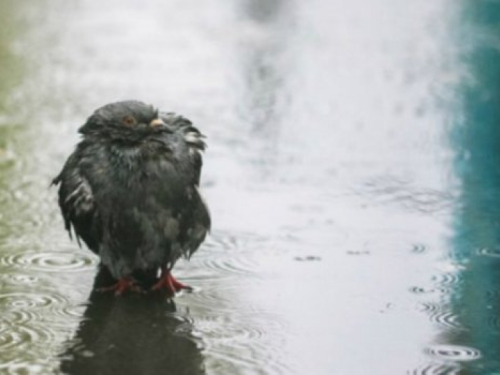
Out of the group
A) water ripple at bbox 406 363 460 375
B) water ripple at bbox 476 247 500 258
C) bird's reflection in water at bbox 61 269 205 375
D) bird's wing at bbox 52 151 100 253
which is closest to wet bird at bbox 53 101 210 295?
bird's wing at bbox 52 151 100 253

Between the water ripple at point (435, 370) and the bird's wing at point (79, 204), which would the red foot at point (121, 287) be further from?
the water ripple at point (435, 370)

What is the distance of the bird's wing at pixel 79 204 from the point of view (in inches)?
236

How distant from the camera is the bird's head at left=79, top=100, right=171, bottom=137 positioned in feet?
19.7

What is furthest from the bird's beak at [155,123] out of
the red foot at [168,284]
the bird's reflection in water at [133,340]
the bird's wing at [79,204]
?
the bird's reflection in water at [133,340]

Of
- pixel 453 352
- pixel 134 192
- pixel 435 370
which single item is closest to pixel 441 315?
pixel 453 352

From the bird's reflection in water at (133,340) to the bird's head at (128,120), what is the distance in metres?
0.76

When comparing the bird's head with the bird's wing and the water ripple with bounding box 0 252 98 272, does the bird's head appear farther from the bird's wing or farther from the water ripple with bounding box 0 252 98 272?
the water ripple with bounding box 0 252 98 272

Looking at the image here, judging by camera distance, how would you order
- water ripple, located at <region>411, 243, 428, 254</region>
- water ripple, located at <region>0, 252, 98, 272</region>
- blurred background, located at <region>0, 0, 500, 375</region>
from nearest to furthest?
1. blurred background, located at <region>0, 0, 500, 375</region>
2. water ripple, located at <region>0, 252, 98, 272</region>
3. water ripple, located at <region>411, 243, 428, 254</region>

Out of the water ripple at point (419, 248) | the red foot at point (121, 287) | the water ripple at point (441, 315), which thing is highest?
the red foot at point (121, 287)

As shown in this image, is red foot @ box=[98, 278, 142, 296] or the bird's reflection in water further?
red foot @ box=[98, 278, 142, 296]

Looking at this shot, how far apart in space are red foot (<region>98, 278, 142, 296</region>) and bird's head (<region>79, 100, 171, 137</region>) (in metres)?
0.70

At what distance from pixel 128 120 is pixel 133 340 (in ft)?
3.55

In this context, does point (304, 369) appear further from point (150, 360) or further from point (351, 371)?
point (150, 360)

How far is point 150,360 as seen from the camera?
5.23 metres
